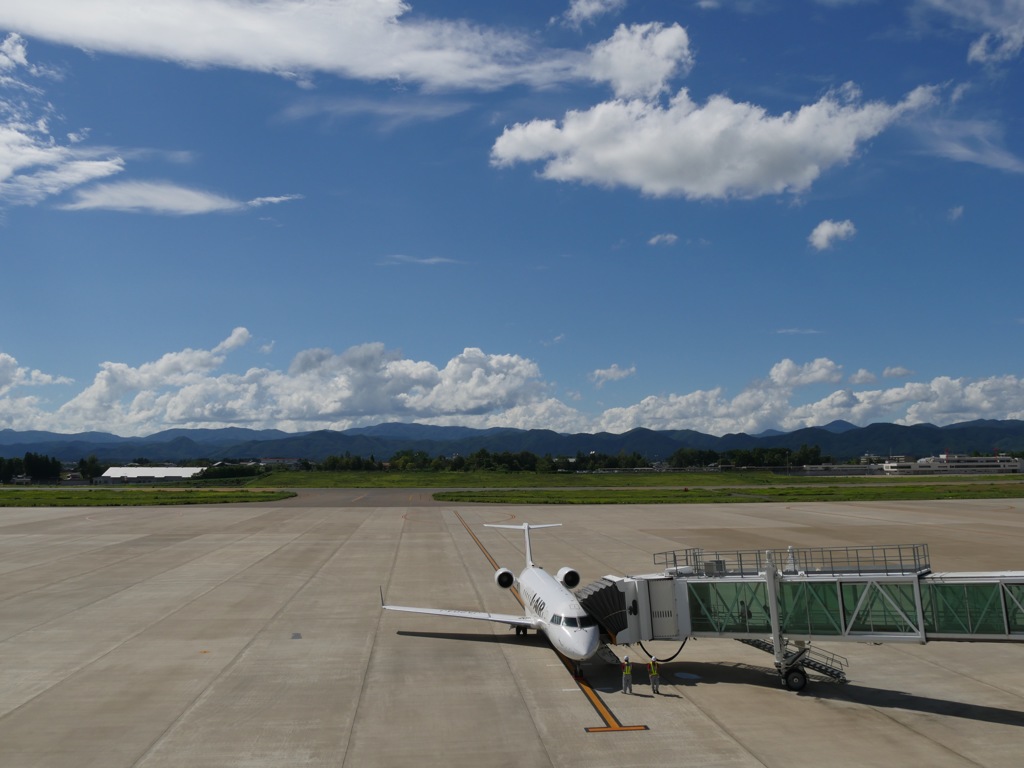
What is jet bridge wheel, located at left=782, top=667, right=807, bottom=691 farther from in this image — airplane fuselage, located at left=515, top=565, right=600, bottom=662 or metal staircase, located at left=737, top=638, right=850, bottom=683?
airplane fuselage, located at left=515, top=565, right=600, bottom=662

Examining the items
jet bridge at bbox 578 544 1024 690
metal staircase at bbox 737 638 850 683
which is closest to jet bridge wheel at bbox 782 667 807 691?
jet bridge at bbox 578 544 1024 690

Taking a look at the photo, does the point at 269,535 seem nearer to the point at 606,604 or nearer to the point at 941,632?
the point at 606,604

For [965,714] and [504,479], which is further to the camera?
[504,479]

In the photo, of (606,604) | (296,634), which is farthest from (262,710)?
(606,604)

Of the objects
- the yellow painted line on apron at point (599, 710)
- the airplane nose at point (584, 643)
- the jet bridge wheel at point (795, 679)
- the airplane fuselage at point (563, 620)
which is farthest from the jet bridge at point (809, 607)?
the yellow painted line on apron at point (599, 710)

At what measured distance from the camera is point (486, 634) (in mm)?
30875

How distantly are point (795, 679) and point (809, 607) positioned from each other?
2324mm

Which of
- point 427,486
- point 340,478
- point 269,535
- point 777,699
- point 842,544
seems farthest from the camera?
point 340,478

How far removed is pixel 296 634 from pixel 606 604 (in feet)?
42.7

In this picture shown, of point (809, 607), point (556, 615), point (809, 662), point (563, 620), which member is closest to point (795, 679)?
point (809, 662)

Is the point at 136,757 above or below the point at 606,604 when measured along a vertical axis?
below

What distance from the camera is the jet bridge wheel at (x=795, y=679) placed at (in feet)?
75.7

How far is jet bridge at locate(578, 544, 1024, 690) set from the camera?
21344mm

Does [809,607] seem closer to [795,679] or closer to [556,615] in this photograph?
[795,679]
